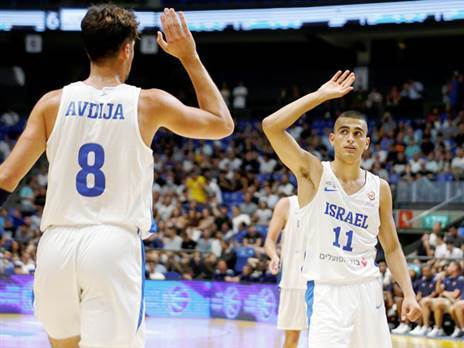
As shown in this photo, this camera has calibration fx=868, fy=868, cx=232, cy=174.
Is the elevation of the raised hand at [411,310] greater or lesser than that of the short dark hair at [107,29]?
lesser

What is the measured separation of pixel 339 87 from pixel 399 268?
1.35 metres

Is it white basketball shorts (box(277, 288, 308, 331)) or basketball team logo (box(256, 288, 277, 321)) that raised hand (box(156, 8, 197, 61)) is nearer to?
white basketball shorts (box(277, 288, 308, 331))

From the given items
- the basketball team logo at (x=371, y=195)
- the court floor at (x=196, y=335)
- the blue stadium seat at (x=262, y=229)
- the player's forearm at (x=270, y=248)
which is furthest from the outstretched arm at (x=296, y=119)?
the blue stadium seat at (x=262, y=229)

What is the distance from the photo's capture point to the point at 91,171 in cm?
354

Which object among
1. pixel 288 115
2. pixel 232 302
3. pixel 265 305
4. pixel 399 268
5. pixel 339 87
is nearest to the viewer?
pixel 339 87

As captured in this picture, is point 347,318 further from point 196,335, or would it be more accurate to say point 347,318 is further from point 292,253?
point 196,335

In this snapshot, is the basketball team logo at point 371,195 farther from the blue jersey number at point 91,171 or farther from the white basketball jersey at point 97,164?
the blue jersey number at point 91,171

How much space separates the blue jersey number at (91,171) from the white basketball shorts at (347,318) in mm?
2288

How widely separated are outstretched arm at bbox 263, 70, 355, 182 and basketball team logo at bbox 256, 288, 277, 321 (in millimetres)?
10352

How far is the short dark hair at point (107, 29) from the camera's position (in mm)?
3537

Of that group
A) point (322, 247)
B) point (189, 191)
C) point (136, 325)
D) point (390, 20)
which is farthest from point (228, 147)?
point (136, 325)

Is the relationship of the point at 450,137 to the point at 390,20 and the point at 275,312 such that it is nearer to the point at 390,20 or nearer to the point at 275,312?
the point at 390,20

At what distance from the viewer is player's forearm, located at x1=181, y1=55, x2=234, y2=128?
3.63 m

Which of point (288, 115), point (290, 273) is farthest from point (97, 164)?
point (290, 273)
